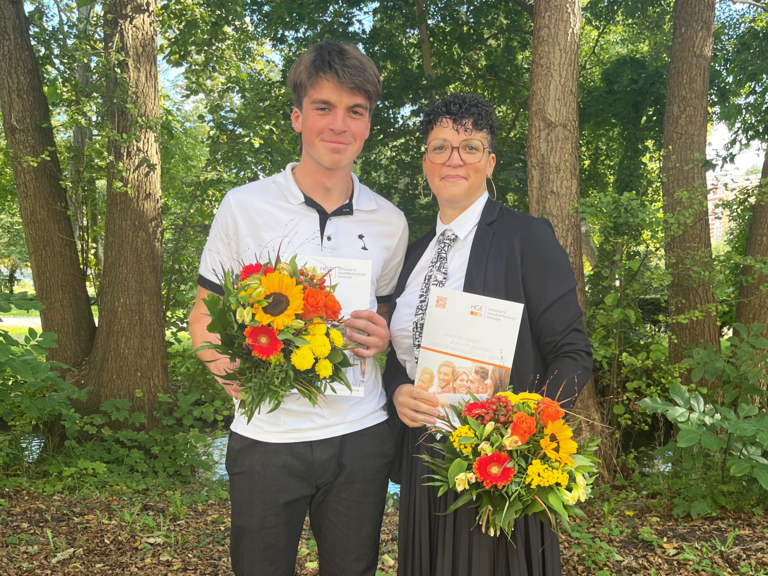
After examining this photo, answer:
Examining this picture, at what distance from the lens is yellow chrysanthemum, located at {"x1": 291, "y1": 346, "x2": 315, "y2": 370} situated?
1708 mm

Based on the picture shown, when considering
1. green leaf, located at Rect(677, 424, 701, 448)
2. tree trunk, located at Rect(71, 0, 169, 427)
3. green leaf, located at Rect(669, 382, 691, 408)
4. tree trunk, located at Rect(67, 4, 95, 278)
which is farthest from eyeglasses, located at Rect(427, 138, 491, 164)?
tree trunk, located at Rect(67, 4, 95, 278)

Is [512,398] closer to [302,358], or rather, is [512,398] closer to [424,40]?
[302,358]

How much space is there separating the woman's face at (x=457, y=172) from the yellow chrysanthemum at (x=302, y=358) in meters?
0.84

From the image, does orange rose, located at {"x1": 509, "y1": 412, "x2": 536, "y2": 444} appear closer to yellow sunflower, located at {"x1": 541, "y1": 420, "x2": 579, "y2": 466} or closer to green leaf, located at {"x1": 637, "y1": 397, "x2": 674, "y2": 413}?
yellow sunflower, located at {"x1": 541, "y1": 420, "x2": 579, "y2": 466}

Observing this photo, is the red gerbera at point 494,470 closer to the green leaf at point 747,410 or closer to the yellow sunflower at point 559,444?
the yellow sunflower at point 559,444

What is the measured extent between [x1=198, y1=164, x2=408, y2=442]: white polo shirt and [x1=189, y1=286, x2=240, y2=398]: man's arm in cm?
10

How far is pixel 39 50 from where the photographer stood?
660cm

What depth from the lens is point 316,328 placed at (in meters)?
1.75

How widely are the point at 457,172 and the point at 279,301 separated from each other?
855mm

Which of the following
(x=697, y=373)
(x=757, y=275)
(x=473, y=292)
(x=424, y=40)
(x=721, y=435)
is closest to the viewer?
(x=473, y=292)

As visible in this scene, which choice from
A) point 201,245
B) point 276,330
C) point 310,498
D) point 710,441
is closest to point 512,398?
point 276,330

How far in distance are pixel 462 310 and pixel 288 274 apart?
1.93ft

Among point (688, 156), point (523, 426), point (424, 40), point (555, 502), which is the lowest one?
point (555, 502)

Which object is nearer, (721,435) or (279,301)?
(279,301)
